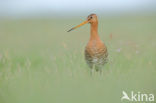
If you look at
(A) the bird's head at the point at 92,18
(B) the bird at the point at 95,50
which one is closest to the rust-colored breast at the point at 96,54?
(B) the bird at the point at 95,50

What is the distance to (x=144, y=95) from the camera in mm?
1880

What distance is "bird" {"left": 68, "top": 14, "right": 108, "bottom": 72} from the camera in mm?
2352

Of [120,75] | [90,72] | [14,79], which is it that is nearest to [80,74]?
[90,72]

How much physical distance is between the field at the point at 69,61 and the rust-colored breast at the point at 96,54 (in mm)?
58

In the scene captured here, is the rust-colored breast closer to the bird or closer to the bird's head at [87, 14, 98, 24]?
the bird

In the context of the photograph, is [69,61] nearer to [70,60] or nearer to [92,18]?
[70,60]

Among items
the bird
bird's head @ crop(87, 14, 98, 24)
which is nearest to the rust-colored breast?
the bird

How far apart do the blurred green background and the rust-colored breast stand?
0.06 metres

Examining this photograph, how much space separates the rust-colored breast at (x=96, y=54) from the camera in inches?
94.6

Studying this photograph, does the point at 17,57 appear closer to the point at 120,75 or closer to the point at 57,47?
the point at 57,47

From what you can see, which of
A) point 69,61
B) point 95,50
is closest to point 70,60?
point 69,61

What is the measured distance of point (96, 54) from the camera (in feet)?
8.09

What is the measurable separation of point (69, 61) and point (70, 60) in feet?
0.04

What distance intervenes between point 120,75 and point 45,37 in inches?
33.1
